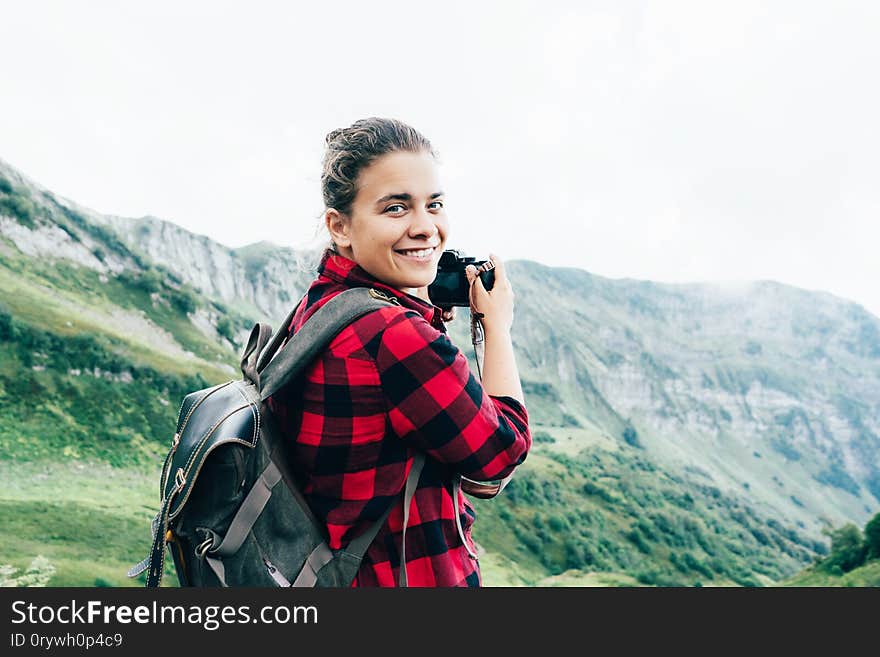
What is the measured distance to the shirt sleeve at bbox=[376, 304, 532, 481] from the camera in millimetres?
2184

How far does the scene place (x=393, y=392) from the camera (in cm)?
220

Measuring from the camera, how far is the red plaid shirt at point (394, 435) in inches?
86.4

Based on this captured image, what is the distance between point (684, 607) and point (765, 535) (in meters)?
124

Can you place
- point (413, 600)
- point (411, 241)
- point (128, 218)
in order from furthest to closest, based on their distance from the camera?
point (128, 218) < point (411, 241) < point (413, 600)

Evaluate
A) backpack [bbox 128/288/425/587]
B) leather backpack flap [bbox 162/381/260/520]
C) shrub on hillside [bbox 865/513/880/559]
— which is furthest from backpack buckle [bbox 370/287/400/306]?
shrub on hillside [bbox 865/513/880/559]

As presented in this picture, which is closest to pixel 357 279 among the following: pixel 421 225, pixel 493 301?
pixel 421 225

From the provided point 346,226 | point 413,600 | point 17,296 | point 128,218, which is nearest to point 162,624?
point 413,600

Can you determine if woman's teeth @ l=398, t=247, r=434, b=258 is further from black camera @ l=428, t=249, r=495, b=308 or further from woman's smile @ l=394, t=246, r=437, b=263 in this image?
black camera @ l=428, t=249, r=495, b=308

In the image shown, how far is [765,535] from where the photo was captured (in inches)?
4365

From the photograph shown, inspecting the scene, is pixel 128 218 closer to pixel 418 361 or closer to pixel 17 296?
pixel 17 296

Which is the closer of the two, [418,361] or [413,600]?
[418,361]

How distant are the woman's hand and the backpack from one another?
0.53 metres

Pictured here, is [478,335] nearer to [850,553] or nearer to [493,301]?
[493,301]

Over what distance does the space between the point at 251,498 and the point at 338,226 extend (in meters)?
1.03
